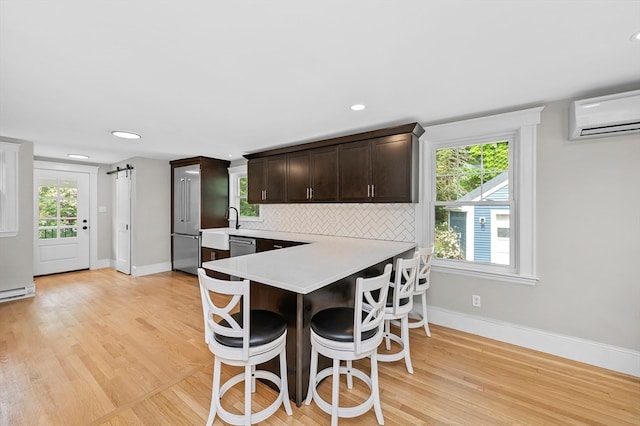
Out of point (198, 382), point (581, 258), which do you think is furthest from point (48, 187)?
point (581, 258)

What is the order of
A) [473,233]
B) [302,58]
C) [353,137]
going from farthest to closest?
[353,137], [473,233], [302,58]

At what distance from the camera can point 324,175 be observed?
3799 millimetres

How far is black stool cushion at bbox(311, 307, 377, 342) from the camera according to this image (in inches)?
63.9

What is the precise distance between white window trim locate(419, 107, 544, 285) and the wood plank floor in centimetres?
70

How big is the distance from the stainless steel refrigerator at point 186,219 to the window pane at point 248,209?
82 cm

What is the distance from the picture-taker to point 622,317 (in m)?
2.31

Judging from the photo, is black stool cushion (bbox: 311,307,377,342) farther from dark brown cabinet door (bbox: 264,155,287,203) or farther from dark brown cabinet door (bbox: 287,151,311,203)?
dark brown cabinet door (bbox: 264,155,287,203)

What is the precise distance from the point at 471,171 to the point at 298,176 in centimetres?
225

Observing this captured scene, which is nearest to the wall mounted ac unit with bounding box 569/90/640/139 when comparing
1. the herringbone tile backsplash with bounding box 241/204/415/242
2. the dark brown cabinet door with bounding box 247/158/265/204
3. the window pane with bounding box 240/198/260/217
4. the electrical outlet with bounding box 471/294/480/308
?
the herringbone tile backsplash with bounding box 241/204/415/242

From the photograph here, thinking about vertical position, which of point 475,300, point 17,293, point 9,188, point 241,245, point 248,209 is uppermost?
point 9,188

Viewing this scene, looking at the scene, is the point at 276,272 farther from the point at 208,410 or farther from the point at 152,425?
the point at 152,425

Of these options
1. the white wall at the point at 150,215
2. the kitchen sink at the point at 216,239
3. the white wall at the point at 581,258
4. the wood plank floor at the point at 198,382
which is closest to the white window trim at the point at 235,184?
the kitchen sink at the point at 216,239

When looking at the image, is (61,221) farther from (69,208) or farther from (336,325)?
(336,325)

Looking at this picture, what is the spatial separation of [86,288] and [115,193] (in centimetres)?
225
